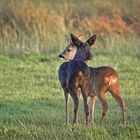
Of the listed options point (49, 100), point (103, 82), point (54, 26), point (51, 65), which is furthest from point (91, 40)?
point (54, 26)

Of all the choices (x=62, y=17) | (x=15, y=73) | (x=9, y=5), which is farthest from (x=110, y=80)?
(x=9, y=5)

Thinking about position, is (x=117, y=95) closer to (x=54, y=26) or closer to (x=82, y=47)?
(x=82, y=47)

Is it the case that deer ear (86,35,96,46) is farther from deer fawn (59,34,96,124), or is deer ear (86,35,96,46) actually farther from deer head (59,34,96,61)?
deer fawn (59,34,96,124)

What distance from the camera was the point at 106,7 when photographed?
73.5 feet

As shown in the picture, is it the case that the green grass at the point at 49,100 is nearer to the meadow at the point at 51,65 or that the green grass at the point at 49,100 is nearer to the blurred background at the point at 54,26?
the meadow at the point at 51,65

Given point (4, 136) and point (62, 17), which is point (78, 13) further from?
point (4, 136)

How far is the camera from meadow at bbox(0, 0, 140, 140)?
888cm

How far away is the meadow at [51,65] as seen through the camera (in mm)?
8883

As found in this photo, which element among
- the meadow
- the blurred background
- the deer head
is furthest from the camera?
the blurred background

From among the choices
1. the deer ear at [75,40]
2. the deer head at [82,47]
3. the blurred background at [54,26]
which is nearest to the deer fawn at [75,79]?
the deer head at [82,47]

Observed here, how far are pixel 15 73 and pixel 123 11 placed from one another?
29.3 feet

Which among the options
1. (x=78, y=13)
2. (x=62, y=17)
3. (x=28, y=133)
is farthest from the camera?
(x=78, y=13)

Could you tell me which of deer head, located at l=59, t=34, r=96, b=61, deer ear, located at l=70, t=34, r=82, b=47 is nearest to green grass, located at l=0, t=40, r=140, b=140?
deer head, located at l=59, t=34, r=96, b=61

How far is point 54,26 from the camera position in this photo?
2014cm
